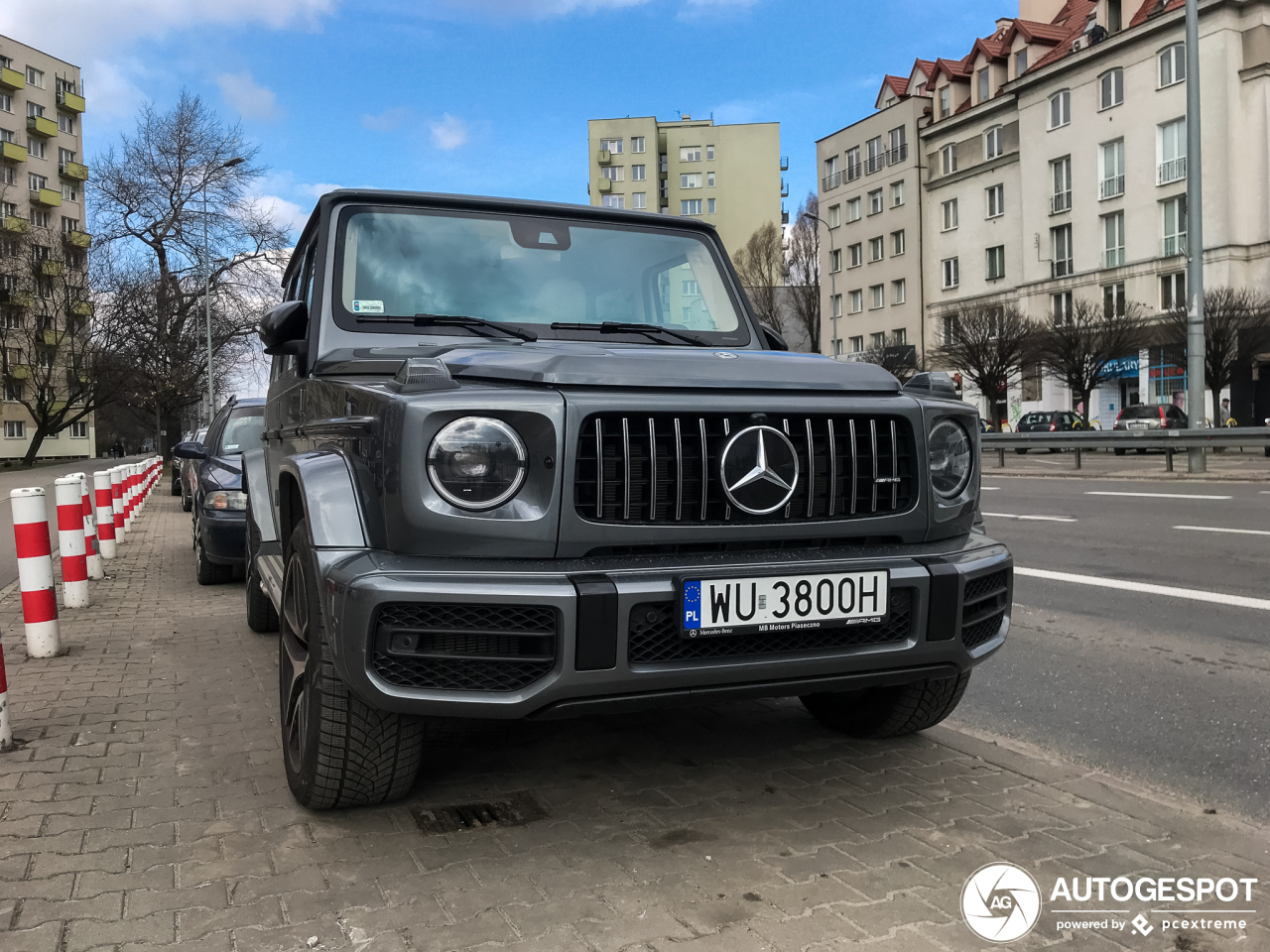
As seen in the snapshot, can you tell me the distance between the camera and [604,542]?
2.78 meters

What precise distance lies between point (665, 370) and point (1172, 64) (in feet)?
133

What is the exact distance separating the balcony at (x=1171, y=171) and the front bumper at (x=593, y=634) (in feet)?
129

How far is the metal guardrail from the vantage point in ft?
60.1

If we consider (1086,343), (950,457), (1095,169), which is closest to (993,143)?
(1095,169)

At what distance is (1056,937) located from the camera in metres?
2.51

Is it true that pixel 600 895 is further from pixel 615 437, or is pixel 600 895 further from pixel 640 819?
pixel 615 437

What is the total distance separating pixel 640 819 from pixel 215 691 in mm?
2594

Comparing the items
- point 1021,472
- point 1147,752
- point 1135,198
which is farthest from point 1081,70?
point 1147,752

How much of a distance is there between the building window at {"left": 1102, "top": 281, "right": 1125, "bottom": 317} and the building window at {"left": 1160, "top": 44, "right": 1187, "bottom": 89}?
685 centimetres

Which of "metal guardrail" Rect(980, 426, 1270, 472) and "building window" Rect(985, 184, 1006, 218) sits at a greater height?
"building window" Rect(985, 184, 1006, 218)

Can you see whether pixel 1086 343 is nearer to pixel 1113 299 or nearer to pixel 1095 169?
pixel 1113 299

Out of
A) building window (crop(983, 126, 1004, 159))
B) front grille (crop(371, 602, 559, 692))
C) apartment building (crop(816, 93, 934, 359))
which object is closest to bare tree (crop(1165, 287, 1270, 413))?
building window (crop(983, 126, 1004, 159))

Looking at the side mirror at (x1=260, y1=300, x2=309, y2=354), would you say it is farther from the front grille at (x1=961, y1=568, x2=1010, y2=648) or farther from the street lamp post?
the street lamp post

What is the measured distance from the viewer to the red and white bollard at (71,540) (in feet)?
23.8
